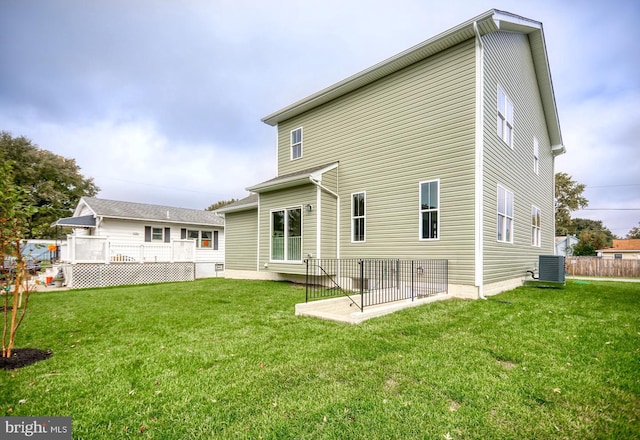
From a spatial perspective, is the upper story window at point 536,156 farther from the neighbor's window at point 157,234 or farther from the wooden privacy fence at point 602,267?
the neighbor's window at point 157,234

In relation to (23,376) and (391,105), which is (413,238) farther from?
(23,376)

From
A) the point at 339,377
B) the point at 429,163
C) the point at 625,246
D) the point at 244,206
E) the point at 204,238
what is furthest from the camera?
the point at 625,246

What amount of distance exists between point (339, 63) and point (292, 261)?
38.1 feet

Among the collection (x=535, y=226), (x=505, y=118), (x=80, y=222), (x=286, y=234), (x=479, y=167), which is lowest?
(x=286, y=234)

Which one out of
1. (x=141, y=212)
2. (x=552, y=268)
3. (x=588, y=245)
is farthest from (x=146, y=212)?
(x=588, y=245)

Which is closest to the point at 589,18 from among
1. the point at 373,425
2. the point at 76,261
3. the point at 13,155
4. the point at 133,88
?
the point at 373,425

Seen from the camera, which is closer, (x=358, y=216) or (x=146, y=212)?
(x=358, y=216)

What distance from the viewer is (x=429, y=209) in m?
8.77

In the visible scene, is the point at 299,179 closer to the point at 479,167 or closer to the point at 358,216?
the point at 358,216

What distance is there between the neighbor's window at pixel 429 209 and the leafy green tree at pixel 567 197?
104 feet

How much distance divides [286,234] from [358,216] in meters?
2.81

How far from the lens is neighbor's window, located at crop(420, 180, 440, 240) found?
862 centimetres

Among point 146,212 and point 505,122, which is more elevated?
point 505,122

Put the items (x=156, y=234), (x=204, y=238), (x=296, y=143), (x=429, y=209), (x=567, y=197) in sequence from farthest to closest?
(x=567, y=197) < (x=204, y=238) < (x=156, y=234) < (x=296, y=143) < (x=429, y=209)
